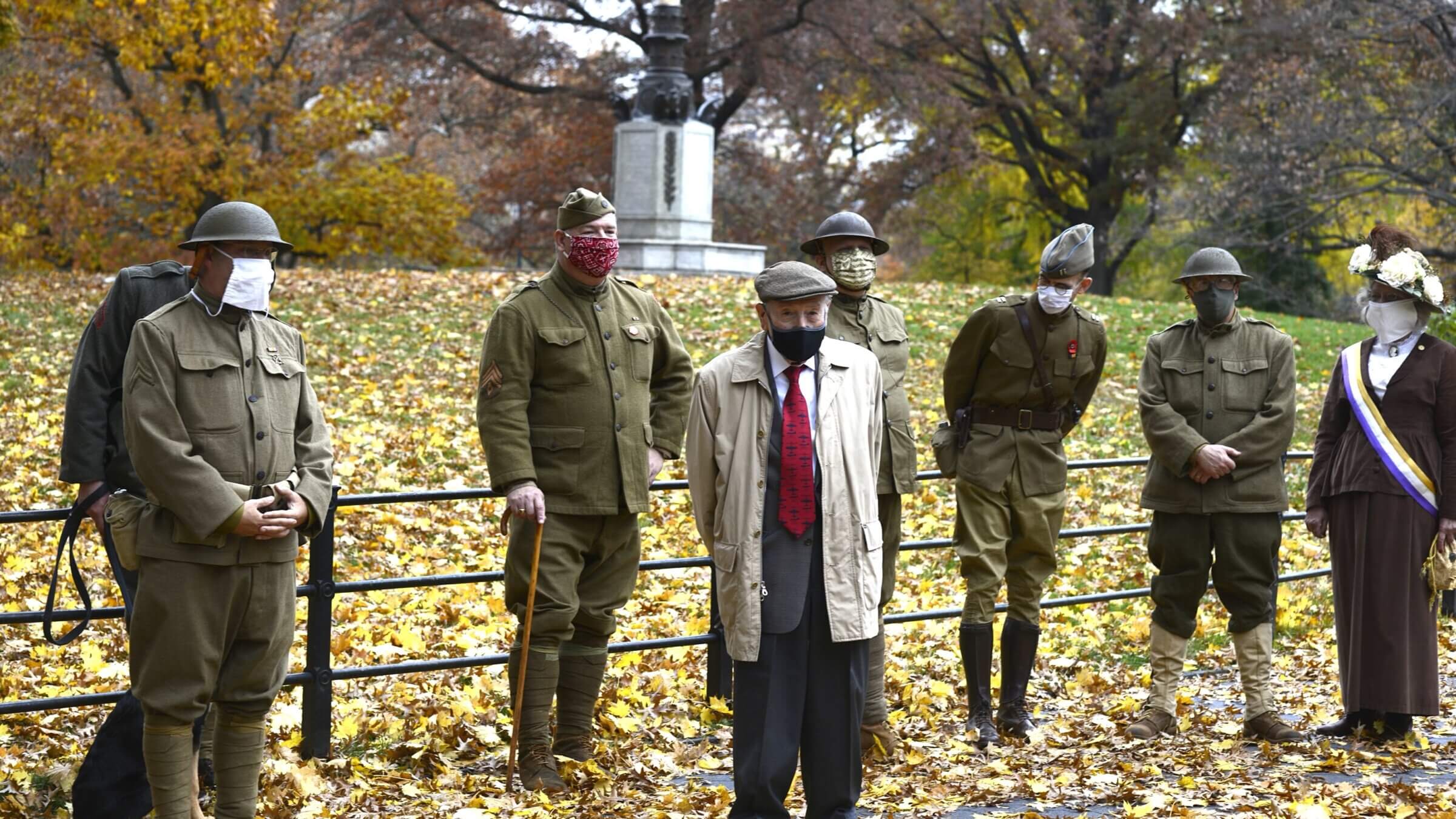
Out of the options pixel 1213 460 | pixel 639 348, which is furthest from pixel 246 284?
pixel 1213 460

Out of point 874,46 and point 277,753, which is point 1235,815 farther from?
point 874,46

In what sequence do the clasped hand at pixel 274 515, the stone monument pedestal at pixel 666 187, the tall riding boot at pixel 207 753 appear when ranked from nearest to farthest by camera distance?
the clasped hand at pixel 274 515 → the tall riding boot at pixel 207 753 → the stone monument pedestal at pixel 666 187

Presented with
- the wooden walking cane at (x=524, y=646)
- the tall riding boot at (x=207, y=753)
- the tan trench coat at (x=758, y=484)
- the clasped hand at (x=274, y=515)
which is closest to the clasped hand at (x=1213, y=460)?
the tan trench coat at (x=758, y=484)

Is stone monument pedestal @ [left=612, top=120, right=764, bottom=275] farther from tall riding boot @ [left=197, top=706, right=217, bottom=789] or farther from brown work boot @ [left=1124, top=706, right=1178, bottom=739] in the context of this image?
tall riding boot @ [left=197, top=706, right=217, bottom=789]

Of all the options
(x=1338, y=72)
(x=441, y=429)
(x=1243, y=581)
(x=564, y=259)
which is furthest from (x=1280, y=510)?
(x=1338, y=72)

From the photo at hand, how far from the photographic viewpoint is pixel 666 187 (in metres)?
24.3

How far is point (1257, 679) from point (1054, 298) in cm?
198

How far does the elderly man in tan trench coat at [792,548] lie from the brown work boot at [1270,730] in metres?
2.56

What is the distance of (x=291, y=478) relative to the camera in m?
5.23

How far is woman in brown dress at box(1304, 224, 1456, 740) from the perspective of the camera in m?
6.95

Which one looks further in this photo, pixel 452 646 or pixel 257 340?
pixel 452 646

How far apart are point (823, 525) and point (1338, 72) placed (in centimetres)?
2594

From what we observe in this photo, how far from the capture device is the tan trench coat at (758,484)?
5.27 meters

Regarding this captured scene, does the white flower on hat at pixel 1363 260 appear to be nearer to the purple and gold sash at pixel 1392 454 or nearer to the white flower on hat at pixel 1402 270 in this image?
the white flower on hat at pixel 1402 270
